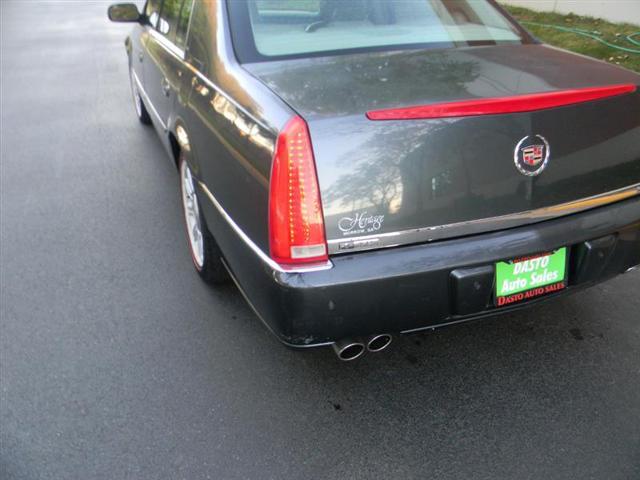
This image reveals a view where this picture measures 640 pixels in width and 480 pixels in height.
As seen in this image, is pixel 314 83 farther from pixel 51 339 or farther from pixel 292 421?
pixel 51 339

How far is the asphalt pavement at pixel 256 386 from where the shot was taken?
236 centimetres

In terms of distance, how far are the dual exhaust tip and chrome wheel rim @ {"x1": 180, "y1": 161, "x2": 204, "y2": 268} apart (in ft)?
4.10

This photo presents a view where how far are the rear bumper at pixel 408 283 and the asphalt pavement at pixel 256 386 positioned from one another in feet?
1.54

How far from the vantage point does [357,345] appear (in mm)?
2328

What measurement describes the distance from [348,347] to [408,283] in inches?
13.8

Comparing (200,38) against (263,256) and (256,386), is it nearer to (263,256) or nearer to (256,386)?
(263,256)

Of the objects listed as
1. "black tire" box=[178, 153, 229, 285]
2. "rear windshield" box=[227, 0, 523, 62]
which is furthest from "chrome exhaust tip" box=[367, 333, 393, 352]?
"rear windshield" box=[227, 0, 523, 62]

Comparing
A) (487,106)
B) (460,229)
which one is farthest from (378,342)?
(487,106)

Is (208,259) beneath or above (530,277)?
beneath

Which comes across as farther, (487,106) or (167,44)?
(167,44)

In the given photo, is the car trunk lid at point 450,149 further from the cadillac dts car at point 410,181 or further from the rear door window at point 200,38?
the rear door window at point 200,38

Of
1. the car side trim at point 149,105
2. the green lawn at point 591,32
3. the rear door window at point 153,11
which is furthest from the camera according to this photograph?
the green lawn at point 591,32

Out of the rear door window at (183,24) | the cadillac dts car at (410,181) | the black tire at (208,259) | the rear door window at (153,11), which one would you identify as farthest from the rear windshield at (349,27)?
the rear door window at (153,11)

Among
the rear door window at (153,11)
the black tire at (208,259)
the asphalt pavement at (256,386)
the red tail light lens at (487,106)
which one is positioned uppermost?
the rear door window at (153,11)
